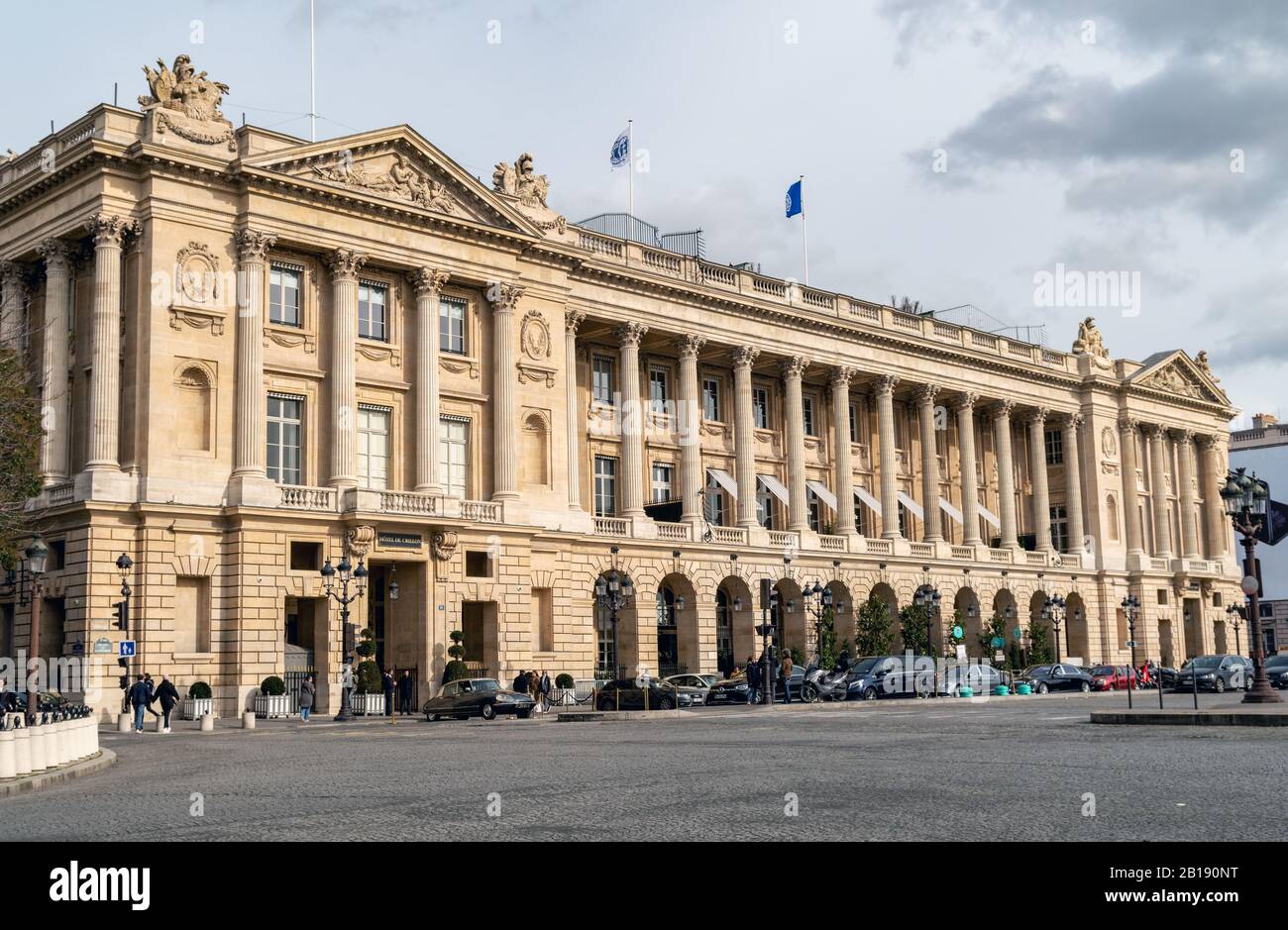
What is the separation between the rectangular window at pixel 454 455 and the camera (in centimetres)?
5191

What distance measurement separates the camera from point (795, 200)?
65312mm

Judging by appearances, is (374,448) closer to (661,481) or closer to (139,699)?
(139,699)

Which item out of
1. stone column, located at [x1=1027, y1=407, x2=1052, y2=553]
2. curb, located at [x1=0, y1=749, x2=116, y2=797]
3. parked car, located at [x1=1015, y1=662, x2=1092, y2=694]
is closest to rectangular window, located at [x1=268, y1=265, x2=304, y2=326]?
curb, located at [x1=0, y1=749, x2=116, y2=797]

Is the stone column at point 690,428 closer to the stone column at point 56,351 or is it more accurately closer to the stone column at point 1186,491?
the stone column at point 56,351

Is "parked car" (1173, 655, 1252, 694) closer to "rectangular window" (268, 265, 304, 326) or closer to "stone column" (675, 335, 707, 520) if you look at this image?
"stone column" (675, 335, 707, 520)

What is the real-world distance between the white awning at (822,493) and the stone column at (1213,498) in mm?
36746

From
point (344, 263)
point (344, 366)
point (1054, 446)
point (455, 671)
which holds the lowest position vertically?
point (455, 671)

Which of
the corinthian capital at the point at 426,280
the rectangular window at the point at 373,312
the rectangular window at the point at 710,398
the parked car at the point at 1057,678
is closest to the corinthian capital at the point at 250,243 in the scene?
the rectangular window at the point at 373,312

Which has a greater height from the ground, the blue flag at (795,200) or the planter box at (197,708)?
the blue flag at (795,200)

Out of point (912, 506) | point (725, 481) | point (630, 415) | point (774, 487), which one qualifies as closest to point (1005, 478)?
point (912, 506)

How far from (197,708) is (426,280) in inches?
699
